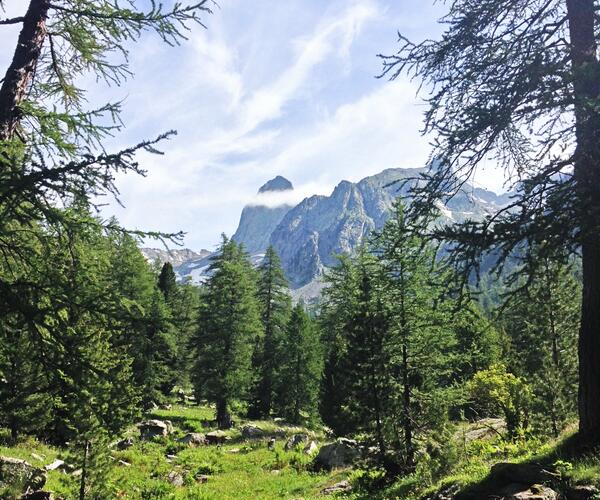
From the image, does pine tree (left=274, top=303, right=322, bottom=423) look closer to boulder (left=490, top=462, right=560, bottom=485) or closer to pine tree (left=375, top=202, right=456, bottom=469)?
pine tree (left=375, top=202, right=456, bottom=469)

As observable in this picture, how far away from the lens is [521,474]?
7828mm

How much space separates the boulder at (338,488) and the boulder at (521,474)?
920cm

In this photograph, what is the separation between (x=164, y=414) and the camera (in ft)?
110

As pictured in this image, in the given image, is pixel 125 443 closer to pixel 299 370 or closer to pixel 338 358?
pixel 338 358

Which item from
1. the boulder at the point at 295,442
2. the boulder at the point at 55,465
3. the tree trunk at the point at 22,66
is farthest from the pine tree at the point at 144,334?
the tree trunk at the point at 22,66

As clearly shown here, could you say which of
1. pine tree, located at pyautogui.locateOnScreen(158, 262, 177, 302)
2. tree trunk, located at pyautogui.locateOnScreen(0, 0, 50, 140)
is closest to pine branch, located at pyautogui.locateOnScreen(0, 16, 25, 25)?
tree trunk, located at pyautogui.locateOnScreen(0, 0, 50, 140)

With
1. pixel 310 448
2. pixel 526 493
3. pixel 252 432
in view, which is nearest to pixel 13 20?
pixel 526 493

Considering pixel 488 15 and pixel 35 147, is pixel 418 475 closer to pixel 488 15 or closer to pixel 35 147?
pixel 488 15

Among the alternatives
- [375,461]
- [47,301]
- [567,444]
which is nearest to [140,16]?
[47,301]

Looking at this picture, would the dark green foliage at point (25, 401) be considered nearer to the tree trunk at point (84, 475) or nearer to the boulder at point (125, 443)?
the boulder at point (125, 443)

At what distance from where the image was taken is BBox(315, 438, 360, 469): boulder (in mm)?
21047

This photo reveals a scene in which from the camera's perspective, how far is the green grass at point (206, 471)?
16750mm

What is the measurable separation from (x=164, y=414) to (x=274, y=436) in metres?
9.71

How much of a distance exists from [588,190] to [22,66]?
8.44 meters
